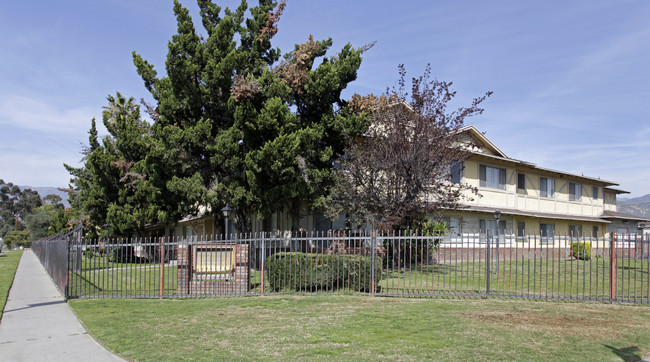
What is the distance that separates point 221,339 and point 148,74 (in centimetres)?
1796

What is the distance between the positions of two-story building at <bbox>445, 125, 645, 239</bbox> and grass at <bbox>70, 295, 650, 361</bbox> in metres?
14.7

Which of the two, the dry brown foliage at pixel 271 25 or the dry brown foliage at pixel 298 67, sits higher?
the dry brown foliage at pixel 271 25

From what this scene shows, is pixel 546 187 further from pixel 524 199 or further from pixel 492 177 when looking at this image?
pixel 492 177

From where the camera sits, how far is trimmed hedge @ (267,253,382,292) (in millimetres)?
13820

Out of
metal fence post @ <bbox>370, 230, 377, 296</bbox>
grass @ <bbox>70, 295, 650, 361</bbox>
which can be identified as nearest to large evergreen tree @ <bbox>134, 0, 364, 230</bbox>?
metal fence post @ <bbox>370, 230, 377, 296</bbox>

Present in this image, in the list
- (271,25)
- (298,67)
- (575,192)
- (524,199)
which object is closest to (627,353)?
(298,67)

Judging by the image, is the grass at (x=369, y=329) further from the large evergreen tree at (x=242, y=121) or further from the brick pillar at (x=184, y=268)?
the large evergreen tree at (x=242, y=121)

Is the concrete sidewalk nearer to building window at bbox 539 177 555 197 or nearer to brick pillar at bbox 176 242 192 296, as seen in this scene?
brick pillar at bbox 176 242 192 296

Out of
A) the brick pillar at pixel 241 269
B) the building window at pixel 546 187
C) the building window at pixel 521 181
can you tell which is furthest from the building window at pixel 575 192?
the brick pillar at pixel 241 269

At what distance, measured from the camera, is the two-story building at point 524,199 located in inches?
1125

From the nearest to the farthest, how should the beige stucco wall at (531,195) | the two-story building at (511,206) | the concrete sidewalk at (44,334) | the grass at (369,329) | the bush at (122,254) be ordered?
the grass at (369,329) → the concrete sidewalk at (44,334) → the bush at (122,254) → the two-story building at (511,206) → the beige stucco wall at (531,195)

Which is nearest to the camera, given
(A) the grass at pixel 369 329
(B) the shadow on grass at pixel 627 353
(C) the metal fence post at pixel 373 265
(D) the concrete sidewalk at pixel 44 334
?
(B) the shadow on grass at pixel 627 353

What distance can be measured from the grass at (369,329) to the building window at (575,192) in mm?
25811

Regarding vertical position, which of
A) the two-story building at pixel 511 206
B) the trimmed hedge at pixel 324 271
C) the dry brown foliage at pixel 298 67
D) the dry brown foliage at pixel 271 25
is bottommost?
the trimmed hedge at pixel 324 271
